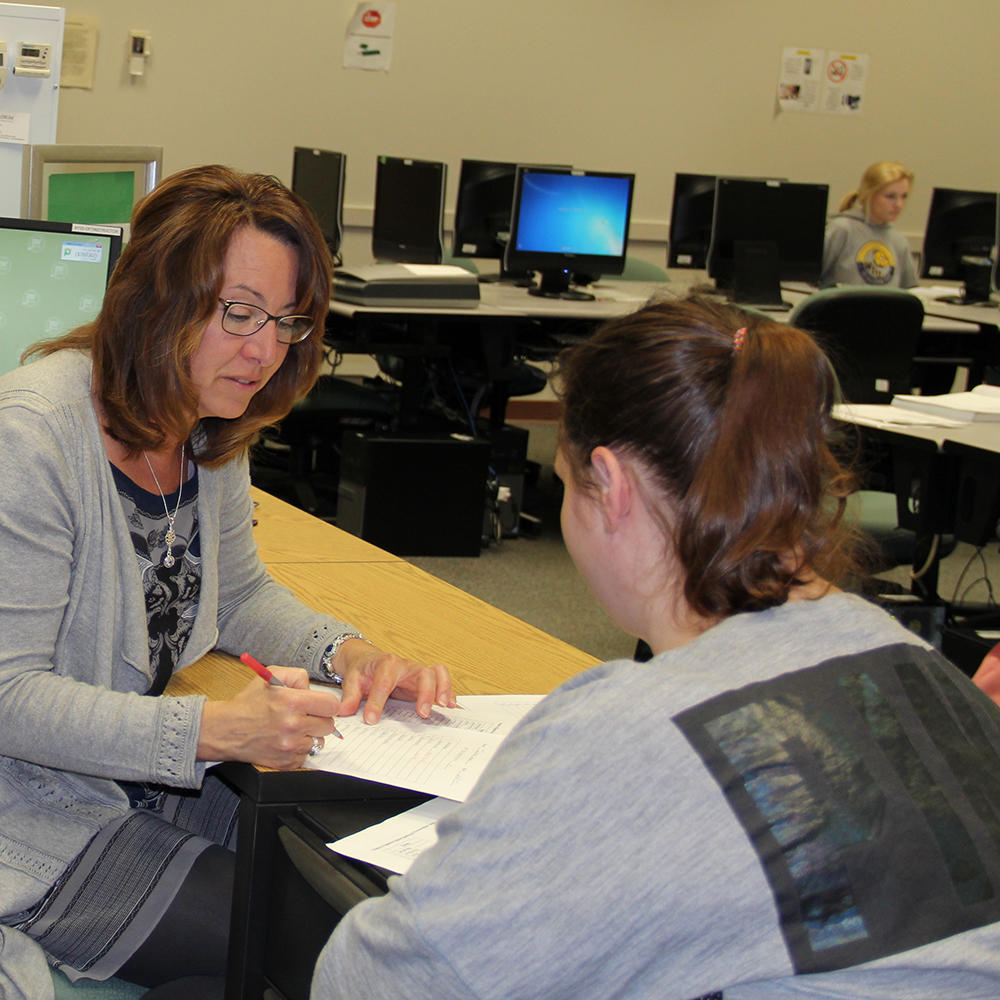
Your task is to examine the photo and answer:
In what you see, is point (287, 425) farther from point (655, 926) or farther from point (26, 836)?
point (655, 926)

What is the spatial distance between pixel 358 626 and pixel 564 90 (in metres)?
5.49

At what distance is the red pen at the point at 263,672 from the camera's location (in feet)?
4.00

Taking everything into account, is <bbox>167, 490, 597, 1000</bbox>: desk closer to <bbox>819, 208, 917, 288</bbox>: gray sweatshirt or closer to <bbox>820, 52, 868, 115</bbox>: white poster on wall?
<bbox>819, 208, 917, 288</bbox>: gray sweatshirt

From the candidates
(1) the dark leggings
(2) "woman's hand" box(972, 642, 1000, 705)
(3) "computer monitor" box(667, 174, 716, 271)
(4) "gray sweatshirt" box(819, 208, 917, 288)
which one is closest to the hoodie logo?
(4) "gray sweatshirt" box(819, 208, 917, 288)

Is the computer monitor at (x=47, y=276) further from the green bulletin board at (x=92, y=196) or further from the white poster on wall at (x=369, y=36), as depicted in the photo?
the white poster on wall at (x=369, y=36)

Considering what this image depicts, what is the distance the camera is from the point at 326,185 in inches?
205

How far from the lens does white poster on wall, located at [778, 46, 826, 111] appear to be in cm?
716

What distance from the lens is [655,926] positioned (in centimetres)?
70

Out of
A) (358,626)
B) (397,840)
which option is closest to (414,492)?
(358,626)

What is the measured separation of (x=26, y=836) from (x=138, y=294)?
59 cm

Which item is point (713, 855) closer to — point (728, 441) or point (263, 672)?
point (728, 441)

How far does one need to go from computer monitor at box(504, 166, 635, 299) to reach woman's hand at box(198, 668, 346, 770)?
398 centimetres

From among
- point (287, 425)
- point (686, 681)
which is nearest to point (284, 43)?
point (287, 425)

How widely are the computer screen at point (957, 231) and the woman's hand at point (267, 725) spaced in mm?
5761
